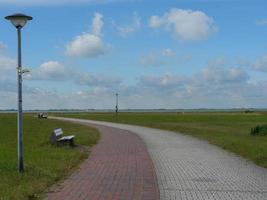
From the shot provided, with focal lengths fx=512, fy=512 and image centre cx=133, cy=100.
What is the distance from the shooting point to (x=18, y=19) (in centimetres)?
1230

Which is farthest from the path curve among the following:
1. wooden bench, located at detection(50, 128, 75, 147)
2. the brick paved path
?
wooden bench, located at detection(50, 128, 75, 147)

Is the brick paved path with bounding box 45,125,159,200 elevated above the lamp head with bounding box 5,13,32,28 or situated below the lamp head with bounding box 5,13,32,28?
below

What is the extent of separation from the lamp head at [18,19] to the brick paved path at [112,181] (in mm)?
3895

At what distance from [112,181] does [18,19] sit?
4470mm

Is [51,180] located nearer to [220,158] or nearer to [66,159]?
[66,159]

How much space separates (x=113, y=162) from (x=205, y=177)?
4006mm

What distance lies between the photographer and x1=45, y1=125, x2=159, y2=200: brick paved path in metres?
9.65

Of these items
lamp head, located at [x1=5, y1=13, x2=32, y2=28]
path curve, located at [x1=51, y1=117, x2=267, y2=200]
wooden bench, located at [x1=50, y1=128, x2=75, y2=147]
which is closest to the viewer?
path curve, located at [x1=51, y1=117, x2=267, y2=200]

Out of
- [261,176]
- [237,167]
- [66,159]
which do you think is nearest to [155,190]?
[261,176]

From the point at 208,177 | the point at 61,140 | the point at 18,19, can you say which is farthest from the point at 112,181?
the point at 61,140

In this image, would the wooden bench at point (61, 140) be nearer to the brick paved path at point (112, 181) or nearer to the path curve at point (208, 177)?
the path curve at point (208, 177)

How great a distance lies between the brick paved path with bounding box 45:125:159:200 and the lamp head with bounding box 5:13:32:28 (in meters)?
3.89

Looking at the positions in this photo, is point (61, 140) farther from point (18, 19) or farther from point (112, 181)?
point (112, 181)

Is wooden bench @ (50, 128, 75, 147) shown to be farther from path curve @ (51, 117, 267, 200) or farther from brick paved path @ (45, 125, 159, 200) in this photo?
brick paved path @ (45, 125, 159, 200)
